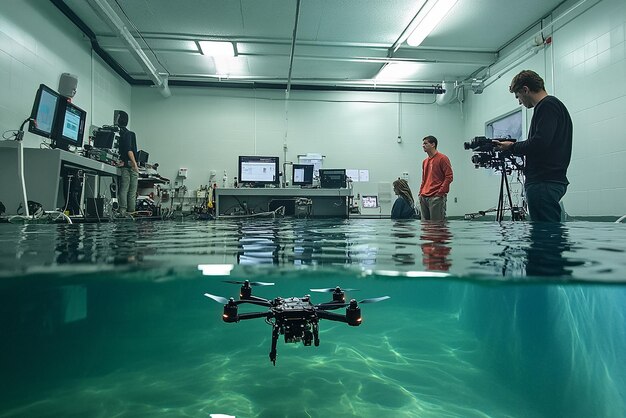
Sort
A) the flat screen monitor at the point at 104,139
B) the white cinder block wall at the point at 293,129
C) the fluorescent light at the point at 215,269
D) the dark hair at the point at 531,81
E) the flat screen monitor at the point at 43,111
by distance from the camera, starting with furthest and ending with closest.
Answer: the white cinder block wall at the point at 293,129 → the flat screen monitor at the point at 104,139 → the flat screen monitor at the point at 43,111 → the dark hair at the point at 531,81 → the fluorescent light at the point at 215,269

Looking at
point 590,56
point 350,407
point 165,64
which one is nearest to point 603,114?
point 590,56

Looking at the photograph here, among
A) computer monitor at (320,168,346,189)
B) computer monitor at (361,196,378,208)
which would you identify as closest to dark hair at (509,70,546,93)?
computer monitor at (320,168,346,189)

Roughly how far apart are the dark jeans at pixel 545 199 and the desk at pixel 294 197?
156 inches

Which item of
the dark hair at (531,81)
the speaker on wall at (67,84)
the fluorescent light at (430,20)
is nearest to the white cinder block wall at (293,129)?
the fluorescent light at (430,20)

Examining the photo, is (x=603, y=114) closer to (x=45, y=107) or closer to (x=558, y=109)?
(x=558, y=109)

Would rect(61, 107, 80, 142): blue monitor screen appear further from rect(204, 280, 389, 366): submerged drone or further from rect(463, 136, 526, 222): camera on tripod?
rect(204, 280, 389, 366): submerged drone

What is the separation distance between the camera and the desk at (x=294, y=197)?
632 cm

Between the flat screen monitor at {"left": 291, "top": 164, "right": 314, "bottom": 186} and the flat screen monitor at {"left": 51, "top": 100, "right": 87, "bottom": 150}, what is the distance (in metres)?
3.25

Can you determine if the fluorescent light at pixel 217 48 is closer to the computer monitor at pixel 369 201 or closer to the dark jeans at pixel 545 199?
the computer monitor at pixel 369 201

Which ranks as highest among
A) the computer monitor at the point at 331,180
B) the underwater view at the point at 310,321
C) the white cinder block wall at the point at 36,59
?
the white cinder block wall at the point at 36,59

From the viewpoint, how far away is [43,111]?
4.36 m

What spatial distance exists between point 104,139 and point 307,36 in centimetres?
380

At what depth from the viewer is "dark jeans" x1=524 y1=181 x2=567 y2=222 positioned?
256 centimetres

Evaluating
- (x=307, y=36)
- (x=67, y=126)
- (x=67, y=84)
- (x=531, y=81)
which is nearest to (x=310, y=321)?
(x=531, y=81)
